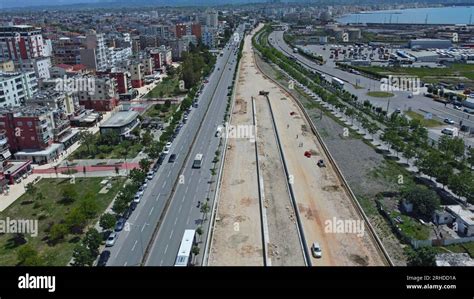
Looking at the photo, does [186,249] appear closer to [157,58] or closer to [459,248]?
[459,248]

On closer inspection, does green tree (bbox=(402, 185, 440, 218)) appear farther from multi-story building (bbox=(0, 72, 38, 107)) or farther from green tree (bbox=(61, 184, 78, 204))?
multi-story building (bbox=(0, 72, 38, 107))

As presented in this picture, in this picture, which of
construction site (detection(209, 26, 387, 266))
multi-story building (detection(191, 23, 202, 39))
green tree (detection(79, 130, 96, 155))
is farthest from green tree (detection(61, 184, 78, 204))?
multi-story building (detection(191, 23, 202, 39))

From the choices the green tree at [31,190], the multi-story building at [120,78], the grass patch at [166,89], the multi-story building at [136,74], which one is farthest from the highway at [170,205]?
the multi-story building at [136,74]

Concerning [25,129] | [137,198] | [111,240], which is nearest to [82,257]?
[111,240]

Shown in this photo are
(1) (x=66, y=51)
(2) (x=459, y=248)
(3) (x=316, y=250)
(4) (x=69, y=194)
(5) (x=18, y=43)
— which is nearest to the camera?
(3) (x=316, y=250)

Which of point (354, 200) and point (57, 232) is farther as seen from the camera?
point (354, 200)

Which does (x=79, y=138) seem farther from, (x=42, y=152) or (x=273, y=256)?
(x=273, y=256)
